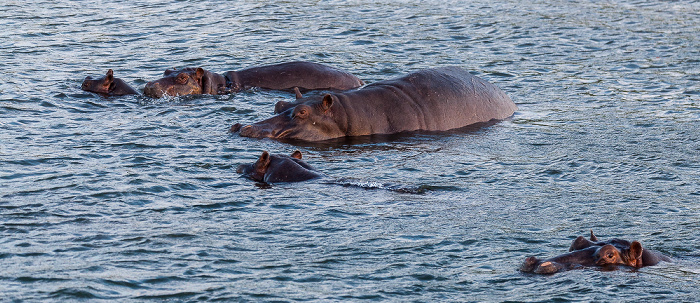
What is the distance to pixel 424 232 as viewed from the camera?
29.5 ft

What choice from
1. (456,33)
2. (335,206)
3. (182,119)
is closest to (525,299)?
(335,206)

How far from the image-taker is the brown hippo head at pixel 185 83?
50.2 feet

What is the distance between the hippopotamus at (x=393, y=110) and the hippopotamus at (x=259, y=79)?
7.32 ft

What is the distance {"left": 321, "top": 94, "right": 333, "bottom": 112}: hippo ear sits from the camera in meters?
13.2

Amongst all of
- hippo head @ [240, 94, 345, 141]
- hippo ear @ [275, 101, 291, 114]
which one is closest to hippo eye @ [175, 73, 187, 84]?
hippo ear @ [275, 101, 291, 114]

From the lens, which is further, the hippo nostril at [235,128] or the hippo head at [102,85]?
the hippo head at [102,85]

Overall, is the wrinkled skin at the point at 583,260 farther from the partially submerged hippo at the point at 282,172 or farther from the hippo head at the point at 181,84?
the hippo head at the point at 181,84

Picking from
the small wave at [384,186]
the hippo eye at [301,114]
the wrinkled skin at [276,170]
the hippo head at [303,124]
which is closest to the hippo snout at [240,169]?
the wrinkled skin at [276,170]

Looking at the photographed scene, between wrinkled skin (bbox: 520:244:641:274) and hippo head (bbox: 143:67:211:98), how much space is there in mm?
8654

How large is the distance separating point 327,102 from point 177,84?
3235 mm

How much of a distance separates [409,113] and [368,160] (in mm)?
1824

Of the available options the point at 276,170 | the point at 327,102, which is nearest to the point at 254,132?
the point at 327,102

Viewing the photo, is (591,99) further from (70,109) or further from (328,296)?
(328,296)

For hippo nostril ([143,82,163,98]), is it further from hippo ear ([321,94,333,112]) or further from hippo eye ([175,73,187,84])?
hippo ear ([321,94,333,112])
